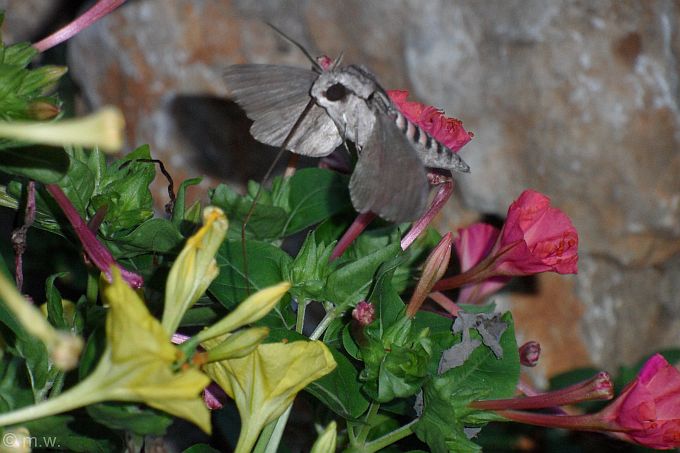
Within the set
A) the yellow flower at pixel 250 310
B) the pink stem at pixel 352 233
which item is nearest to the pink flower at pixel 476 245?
the pink stem at pixel 352 233

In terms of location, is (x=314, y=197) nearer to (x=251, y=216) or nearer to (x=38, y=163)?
(x=251, y=216)

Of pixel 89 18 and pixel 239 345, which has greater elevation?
pixel 89 18

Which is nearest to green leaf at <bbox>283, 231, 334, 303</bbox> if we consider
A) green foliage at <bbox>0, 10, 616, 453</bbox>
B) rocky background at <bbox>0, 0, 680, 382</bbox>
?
green foliage at <bbox>0, 10, 616, 453</bbox>

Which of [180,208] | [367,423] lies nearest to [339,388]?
[367,423]

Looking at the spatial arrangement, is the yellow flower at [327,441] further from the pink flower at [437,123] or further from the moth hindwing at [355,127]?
the pink flower at [437,123]

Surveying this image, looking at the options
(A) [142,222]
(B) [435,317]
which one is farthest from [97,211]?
(B) [435,317]

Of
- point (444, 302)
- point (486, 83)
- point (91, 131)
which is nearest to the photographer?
point (91, 131)

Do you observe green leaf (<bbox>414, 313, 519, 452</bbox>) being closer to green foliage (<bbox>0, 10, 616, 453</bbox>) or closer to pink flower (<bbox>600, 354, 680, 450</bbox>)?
green foliage (<bbox>0, 10, 616, 453</bbox>)

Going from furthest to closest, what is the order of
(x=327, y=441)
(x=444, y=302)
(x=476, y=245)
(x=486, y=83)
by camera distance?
(x=486, y=83) < (x=476, y=245) < (x=444, y=302) < (x=327, y=441)
